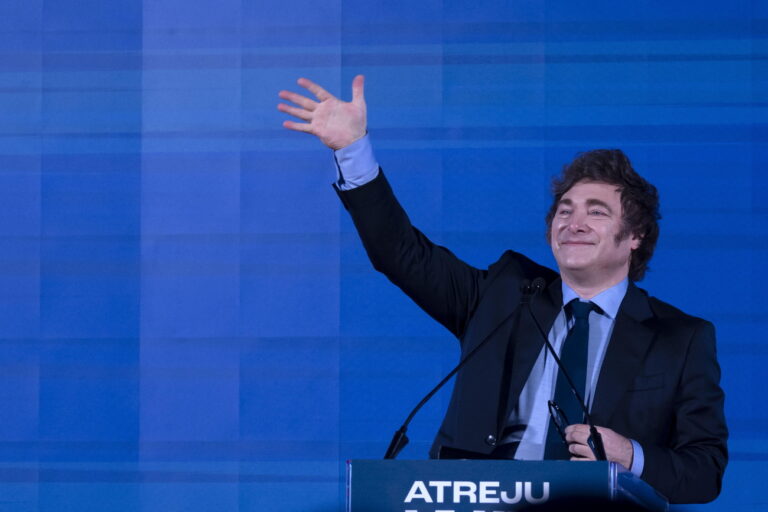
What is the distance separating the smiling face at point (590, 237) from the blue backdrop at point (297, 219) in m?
0.68

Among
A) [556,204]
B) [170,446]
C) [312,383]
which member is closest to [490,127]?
[556,204]

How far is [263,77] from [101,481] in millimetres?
1252

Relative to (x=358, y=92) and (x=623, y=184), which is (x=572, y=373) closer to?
(x=623, y=184)

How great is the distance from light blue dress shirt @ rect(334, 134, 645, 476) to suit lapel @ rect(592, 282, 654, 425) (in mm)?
21

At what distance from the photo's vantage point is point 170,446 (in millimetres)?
3180

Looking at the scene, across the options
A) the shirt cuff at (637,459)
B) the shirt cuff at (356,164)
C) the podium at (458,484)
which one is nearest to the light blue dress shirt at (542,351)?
the shirt cuff at (356,164)

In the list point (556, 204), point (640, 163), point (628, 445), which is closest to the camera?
point (628, 445)

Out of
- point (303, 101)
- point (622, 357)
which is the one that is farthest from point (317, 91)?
point (622, 357)

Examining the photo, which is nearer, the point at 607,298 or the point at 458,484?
the point at 458,484

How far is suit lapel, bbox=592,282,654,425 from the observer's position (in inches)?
90.2

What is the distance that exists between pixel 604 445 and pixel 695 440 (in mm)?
361

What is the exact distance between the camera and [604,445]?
1.98 m

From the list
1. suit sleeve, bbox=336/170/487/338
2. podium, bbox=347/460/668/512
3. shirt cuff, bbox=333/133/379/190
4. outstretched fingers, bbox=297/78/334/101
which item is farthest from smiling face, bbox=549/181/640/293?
podium, bbox=347/460/668/512

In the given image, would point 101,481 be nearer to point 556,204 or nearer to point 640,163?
point 556,204
